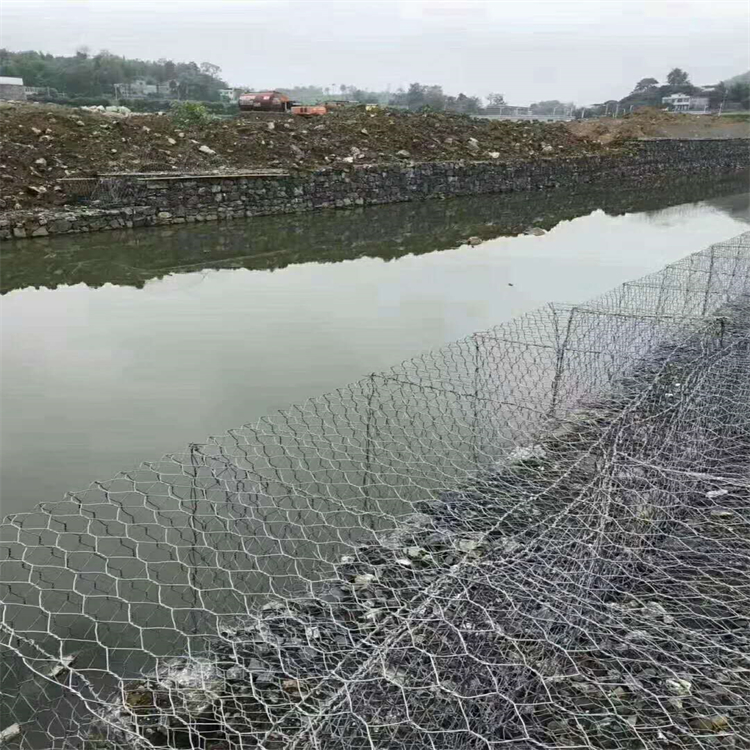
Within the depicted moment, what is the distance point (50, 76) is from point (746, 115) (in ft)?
103

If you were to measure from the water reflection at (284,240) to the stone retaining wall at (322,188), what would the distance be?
0.25 m

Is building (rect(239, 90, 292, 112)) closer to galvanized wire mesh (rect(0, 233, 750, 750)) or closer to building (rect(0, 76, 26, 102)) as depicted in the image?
building (rect(0, 76, 26, 102))

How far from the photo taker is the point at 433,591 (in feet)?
5.41

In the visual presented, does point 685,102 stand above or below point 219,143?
above

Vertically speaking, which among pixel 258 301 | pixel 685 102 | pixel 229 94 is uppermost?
pixel 685 102

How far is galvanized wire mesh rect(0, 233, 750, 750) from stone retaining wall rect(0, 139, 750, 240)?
19.8 ft

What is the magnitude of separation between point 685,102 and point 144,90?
95.3 ft

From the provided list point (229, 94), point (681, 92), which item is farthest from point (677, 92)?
point (229, 94)

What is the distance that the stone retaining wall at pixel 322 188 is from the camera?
8.47 m

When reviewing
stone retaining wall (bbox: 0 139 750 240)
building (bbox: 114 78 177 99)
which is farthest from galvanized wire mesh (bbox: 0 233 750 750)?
building (bbox: 114 78 177 99)

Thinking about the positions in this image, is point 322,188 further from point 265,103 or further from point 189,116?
point 265,103

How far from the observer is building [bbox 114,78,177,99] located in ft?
101

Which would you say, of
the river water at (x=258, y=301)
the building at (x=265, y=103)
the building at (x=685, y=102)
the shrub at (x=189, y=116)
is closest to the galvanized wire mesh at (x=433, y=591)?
the river water at (x=258, y=301)

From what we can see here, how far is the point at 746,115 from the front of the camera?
31672 mm
